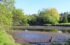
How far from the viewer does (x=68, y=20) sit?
4862cm

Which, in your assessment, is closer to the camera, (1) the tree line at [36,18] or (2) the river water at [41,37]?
(2) the river water at [41,37]

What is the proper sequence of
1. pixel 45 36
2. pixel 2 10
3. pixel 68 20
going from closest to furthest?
pixel 2 10
pixel 45 36
pixel 68 20

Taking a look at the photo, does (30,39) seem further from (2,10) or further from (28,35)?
(2,10)

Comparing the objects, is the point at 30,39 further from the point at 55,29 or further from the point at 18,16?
the point at 18,16

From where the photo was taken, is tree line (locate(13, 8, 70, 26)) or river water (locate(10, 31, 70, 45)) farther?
tree line (locate(13, 8, 70, 26))

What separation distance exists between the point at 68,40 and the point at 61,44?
1.06m

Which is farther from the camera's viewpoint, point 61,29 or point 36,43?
point 61,29

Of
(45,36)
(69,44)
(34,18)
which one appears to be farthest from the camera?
(34,18)

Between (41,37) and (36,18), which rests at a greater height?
(36,18)

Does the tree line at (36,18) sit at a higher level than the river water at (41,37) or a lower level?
higher

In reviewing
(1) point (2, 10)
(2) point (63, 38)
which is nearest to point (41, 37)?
(2) point (63, 38)

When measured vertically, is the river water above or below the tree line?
below

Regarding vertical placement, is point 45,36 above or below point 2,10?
below

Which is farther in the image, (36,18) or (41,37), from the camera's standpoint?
(36,18)
